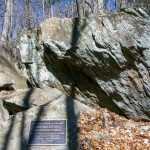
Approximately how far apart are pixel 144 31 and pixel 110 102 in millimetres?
2006

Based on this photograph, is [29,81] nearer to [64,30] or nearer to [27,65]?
[27,65]

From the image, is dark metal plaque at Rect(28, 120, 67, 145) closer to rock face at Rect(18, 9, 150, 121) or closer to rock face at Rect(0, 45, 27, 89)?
rock face at Rect(18, 9, 150, 121)

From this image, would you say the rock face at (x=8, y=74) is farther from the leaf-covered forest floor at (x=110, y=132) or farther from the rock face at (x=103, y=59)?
the leaf-covered forest floor at (x=110, y=132)

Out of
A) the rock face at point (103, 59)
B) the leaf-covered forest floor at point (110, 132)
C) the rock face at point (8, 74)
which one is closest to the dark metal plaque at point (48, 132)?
the leaf-covered forest floor at point (110, 132)

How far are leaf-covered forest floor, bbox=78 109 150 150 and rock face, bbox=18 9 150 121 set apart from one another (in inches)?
19.6

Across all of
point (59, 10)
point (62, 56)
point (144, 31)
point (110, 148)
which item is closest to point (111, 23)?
point (144, 31)

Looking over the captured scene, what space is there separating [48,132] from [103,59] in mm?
2152

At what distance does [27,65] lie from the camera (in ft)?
29.6

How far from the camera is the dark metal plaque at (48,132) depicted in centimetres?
654

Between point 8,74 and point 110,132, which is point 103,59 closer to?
point 110,132

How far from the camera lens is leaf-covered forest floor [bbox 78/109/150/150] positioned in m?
6.13

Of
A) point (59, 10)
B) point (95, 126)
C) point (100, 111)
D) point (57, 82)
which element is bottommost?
point (95, 126)

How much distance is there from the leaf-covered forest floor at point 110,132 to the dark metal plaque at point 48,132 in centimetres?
38

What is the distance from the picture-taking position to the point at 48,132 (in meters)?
6.73
